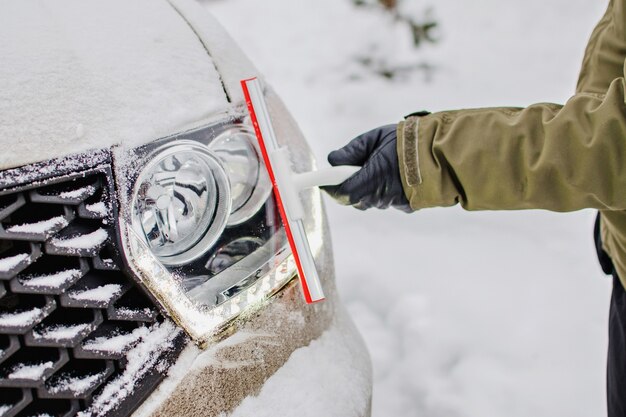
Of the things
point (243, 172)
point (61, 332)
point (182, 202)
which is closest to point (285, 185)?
point (243, 172)

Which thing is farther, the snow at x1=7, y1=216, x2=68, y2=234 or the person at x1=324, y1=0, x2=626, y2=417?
the person at x1=324, y1=0, x2=626, y2=417

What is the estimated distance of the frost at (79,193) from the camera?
1.10 metres

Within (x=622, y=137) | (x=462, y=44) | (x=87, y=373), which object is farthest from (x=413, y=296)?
(x=462, y=44)

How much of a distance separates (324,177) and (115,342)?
58 centimetres

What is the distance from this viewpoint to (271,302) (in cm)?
136

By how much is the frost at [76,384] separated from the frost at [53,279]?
17 centimetres

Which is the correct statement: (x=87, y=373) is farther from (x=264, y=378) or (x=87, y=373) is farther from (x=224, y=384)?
(x=264, y=378)

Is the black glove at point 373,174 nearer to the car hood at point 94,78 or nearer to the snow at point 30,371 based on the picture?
the car hood at point 94,78

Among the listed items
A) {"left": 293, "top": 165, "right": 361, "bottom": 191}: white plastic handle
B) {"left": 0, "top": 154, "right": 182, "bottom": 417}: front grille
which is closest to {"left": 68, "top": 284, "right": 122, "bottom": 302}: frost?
{"left": 0, "top": 154, "right": 182, "bottom": 417}: front grille

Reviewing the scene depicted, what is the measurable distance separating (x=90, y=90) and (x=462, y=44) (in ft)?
9.80

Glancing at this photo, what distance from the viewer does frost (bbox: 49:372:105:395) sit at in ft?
3.59

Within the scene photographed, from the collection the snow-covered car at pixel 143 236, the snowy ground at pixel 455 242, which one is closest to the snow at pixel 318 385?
the snow-covered car at pixel 143 236

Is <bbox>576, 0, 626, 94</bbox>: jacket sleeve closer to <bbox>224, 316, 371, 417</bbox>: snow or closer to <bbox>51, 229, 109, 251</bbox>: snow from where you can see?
<bbox>224, 316, 371, 417</bbox>: snow

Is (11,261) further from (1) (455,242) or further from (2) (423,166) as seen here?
(1) (455,242)
